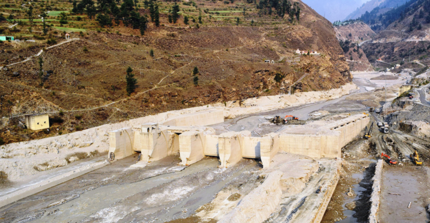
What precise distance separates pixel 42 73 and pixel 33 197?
20.2 metres

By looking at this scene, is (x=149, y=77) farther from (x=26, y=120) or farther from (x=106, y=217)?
(x=106, y=217)

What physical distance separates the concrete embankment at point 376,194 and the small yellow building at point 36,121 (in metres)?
30.0

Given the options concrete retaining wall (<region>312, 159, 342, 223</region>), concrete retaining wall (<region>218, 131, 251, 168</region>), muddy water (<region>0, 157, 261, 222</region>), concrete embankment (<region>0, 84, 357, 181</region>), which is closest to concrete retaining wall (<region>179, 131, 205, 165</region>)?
muddy water (<region>0, 157, 261, 222</region>)

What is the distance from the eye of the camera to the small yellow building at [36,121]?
30203 mm

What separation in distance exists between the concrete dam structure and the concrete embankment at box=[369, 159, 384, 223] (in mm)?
3737

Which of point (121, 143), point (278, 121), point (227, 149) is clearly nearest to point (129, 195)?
point (227, 149)

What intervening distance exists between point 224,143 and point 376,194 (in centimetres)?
1259

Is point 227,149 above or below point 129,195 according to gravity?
above

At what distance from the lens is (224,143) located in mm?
27531

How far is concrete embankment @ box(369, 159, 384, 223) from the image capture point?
57.8ft

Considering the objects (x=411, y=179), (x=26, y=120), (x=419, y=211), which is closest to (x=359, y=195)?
(x=419, y=211)

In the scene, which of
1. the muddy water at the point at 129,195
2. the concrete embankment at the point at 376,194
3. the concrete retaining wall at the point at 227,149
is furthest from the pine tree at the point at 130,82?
the concrete embankment at the point at 376,194

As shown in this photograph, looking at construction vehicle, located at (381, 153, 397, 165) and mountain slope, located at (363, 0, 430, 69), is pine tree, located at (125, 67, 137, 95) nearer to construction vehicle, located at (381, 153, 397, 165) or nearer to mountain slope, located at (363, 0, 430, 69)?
construction vehicle, located at (381, 153, 397, 165)

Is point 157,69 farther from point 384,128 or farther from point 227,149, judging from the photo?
point 384,128
